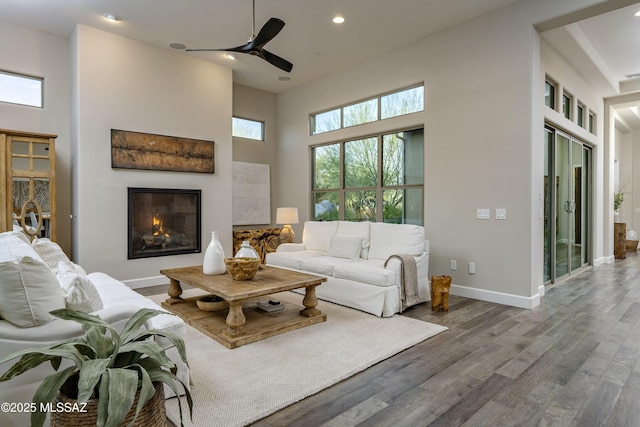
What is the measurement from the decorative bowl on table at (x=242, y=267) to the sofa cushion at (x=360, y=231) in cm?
A: 180

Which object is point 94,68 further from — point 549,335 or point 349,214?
point 549,335

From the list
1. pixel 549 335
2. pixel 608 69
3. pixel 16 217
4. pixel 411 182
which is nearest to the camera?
pixel 549 335

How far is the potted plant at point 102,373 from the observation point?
1.00 m

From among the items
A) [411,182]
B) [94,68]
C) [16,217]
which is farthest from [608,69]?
[16,217]

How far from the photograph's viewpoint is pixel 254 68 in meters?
6.11

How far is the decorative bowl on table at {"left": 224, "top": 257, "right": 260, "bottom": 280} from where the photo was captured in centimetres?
331

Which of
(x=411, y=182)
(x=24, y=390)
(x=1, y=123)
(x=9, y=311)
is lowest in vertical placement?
(x=24, y=390)

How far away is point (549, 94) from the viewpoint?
4.87 metres

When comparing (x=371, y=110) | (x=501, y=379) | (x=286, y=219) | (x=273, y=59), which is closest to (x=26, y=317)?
(x=501, y=379)

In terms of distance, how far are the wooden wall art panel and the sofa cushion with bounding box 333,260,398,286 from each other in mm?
3052

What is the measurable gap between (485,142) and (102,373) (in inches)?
177

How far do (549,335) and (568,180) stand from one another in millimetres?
3456

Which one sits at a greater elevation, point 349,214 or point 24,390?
point 349,214

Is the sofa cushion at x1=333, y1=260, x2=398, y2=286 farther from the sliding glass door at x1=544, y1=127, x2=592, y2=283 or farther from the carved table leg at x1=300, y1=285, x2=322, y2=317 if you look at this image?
the sliding glass door at x1=544, y1=127, x2=592, y2=283
